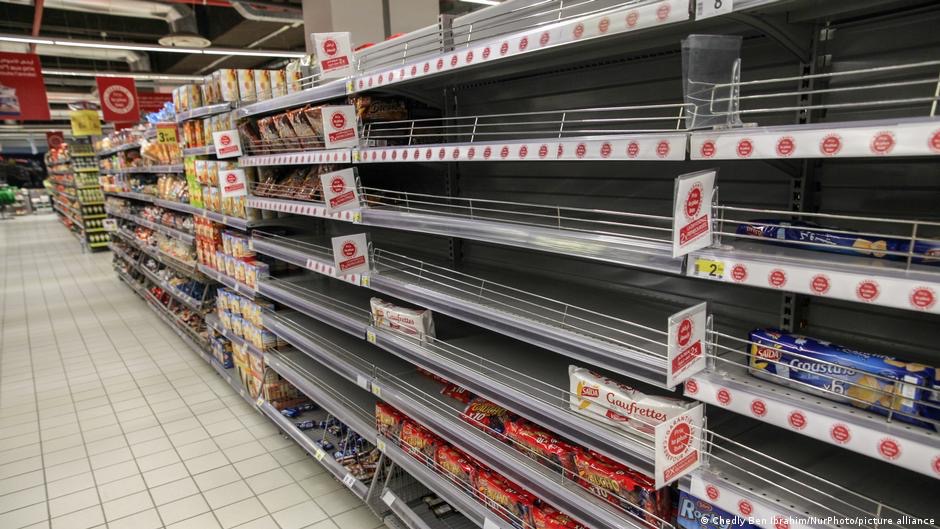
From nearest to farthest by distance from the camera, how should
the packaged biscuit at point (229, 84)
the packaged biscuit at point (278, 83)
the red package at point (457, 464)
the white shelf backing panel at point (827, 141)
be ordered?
the white shelf backing panel at point (827, 141) < the red package at point (457, 464) < the packaged biscuit at point (278, 83) < the packaged biscuit at point (229, 84)

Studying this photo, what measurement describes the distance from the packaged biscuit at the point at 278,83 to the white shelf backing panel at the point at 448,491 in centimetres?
216

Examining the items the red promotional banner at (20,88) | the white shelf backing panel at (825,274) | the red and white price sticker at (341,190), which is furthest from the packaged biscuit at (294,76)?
the red promotional banner at (20,88)

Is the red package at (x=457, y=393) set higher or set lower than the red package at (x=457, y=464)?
higher

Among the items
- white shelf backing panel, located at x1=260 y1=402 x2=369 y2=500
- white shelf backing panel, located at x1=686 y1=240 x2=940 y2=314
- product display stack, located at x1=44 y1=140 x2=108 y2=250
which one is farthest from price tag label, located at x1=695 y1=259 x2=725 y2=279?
product display stack, located at x1=44 y1=140 x2=108 y2=250

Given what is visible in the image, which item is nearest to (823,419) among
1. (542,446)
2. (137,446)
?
(542,446)

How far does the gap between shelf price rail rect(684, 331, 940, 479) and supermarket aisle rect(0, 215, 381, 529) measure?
2252mm

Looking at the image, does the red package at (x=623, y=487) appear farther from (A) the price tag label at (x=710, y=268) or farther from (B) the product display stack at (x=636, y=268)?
Result: (A) the price tag label at (x=710, y=268)

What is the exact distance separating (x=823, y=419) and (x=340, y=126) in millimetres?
2098

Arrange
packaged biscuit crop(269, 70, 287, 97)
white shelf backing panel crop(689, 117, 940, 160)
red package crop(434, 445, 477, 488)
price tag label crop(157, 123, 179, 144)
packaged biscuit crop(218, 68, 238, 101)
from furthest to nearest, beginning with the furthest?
price tag label crop(157, 123, 179, 144)
packaged biscuit crop(218, 68, 238, 101)
packaged biscuit crop(269, 70, 287, 97)
red package crop(434, 445, 477, 488)
white shelf backing panel crop(689, 117, 940, 160)

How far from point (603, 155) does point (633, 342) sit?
1.84 feet

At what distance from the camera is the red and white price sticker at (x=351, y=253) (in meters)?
2.51

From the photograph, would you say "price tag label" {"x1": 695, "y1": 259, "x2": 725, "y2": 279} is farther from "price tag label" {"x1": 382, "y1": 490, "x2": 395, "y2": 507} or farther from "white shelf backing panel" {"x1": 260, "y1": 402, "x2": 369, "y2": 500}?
"white shelf backing panel" {"x1": 260, "y1": 402, "x2": 369, "y2": 500}

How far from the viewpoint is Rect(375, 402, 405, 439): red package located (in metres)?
2.63

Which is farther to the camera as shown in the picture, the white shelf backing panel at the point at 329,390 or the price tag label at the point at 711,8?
the white shelf backing panel at the point at 329,390
